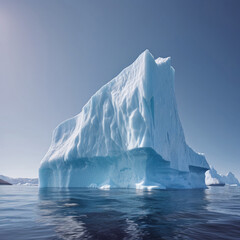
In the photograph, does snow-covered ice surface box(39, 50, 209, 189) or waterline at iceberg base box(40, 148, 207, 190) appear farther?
snow-covered ice surface box(39, 50, 209, 189)

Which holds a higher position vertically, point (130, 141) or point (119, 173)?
point (130, 141)

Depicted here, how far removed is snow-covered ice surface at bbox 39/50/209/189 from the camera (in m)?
22.1

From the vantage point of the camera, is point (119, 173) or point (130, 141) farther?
point (119, 173)

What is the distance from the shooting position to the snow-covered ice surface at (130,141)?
72.5 ft

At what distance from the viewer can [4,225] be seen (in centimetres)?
458

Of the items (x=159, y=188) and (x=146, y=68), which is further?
(x=146, y=68)

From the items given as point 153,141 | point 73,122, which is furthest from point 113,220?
point 73,122

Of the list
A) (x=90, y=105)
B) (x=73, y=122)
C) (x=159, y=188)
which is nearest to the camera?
(x=159, y=188)

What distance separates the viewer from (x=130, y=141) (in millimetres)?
22172

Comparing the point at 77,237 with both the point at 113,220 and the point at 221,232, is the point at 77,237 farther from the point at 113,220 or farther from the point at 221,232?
the point at 221,232

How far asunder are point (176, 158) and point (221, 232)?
2254 cm

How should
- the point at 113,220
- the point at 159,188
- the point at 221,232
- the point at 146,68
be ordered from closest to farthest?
the point at 221,232, the point at 113,220, the point at 159,188, the point at 146,68

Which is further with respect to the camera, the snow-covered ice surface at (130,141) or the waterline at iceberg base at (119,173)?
the snow-covered ice surface at (130,141)

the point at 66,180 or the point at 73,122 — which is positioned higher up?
the point at 73,122
